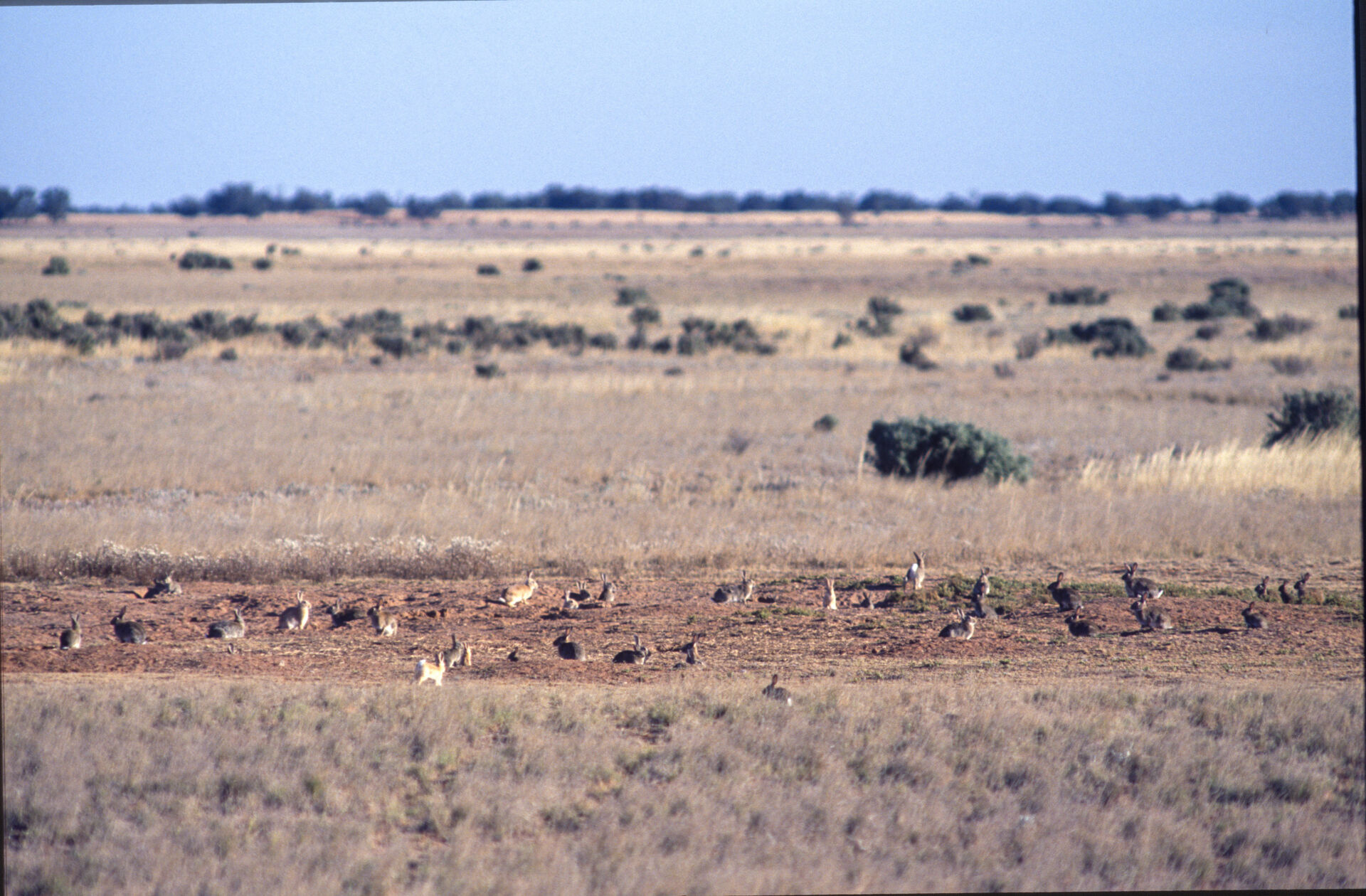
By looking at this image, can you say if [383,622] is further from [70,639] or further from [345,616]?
[70,639]

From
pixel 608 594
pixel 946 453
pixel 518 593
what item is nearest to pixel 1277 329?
pixel 946 453

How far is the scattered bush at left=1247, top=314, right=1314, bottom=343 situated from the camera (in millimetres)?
42219

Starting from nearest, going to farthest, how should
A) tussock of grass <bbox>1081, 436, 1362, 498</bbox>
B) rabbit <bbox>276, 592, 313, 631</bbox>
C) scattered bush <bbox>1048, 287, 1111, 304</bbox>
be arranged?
rabbit <bbox>276, 592, 313, 631</bbox> → tussock of grass <bbox>1081, 436, 1362, 498</bbox> → scattered bush <bbox>1048, 287, 1111, 304</bbox>

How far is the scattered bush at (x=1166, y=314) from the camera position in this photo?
51.5 m

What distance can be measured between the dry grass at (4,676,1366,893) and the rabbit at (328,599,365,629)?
2.01m

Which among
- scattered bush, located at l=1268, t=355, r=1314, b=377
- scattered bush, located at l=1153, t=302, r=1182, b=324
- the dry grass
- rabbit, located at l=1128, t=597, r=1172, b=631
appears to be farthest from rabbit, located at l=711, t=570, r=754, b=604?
scattered bush, located at l=1153, t=302, r=1182, b=324

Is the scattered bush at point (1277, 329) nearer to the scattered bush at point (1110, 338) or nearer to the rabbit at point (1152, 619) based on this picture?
the scattered bush at point (1110, 338)

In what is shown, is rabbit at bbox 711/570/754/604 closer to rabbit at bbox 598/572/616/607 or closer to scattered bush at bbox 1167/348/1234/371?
rabbit at bbox 598/572/616/607

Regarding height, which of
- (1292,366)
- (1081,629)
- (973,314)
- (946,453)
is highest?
(973,314)

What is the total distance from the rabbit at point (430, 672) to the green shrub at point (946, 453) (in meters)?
11.3

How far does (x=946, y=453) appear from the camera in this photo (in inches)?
736

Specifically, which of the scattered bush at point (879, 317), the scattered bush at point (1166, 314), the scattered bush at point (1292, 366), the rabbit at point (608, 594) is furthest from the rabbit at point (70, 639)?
the scattered bush at point (1166, 314)

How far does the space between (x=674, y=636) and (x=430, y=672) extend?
264cm

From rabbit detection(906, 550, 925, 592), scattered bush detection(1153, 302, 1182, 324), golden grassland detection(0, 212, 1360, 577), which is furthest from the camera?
scattered bush detection(1153, 302, 1182, 324)
